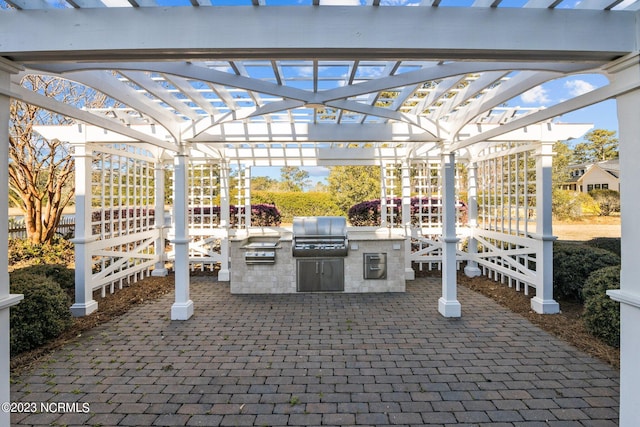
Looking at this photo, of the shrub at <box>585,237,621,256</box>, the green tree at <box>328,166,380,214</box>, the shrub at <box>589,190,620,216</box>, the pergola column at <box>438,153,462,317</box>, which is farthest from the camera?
the shrub at <box>589,190,620,216</box>

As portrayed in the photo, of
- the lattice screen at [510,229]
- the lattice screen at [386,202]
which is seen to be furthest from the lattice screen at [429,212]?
the lattice screen at [510,229]

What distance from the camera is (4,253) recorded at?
1.98m

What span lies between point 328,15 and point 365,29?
0.23 metres

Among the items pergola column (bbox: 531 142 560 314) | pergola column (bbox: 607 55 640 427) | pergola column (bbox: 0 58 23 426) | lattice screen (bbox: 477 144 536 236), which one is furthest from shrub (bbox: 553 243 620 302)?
pergola column (bbox: 0 58 23 426)

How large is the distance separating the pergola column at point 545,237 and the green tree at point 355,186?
893 centimetres

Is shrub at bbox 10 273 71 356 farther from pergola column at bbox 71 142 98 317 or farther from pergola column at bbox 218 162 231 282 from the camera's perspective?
pergola column at bbox 218 162 231 282

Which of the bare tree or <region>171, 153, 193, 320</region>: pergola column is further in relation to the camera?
the bare tree

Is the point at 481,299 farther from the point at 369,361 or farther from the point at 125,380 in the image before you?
the point at 125,380

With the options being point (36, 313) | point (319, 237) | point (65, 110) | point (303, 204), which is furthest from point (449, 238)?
point (303, 204)

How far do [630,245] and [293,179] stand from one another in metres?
23.5

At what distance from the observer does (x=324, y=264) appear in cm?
581

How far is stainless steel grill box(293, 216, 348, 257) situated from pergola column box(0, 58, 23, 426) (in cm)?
406

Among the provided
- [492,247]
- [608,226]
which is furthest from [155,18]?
[608,226]

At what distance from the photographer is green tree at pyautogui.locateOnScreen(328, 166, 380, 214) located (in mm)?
13664
